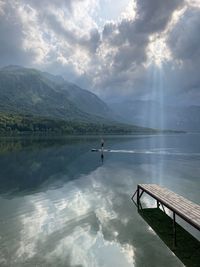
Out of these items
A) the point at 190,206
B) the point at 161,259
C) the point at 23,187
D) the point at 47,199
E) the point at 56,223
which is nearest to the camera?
the point at 161,259

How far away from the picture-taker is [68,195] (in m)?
37.7

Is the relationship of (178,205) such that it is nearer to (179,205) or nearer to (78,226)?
(179,205)

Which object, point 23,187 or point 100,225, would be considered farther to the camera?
point 23,187

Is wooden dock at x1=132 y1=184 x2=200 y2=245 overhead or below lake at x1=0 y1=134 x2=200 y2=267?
overhead

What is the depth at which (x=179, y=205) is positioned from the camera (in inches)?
979

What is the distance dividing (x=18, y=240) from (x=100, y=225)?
306 inches

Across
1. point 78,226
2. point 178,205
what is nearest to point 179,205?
point 178,205

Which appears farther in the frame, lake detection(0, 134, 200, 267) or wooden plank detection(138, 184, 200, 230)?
wooden plank detection(138, 184, 200, 230)

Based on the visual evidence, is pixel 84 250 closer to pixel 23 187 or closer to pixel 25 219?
pixel 25 219

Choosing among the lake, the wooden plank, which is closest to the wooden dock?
the wooden plank

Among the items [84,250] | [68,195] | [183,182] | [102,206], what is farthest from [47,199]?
[183,182]

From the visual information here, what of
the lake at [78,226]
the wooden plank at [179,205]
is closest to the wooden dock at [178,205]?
the wooden plank at [179,205]

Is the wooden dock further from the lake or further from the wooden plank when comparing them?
the lake

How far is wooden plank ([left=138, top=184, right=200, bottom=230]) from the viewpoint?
68.3 ft
